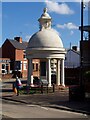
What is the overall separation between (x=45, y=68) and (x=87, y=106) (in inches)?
800

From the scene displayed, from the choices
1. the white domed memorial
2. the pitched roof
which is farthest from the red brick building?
the white domed memorial

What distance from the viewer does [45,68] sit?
4334 cm

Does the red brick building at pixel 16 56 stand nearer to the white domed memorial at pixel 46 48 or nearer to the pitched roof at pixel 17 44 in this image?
the pitched roof at pixel 17 44

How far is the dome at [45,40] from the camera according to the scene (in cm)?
4019

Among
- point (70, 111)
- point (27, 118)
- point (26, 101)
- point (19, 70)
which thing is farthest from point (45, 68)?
point (19, 70)

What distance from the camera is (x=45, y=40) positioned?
1594 inches

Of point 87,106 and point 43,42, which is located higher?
point 43,42

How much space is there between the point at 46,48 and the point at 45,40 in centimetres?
113

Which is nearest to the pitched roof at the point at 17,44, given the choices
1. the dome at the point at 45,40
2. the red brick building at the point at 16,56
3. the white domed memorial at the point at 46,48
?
the red brick building at the point at 16,56

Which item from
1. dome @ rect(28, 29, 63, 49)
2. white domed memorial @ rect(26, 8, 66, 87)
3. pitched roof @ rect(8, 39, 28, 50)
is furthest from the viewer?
pitched roof @ rect(8, 39, 28, 50)

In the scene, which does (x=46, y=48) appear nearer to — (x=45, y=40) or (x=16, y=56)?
(x=45, y=40)

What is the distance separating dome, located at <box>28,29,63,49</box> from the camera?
40.2m

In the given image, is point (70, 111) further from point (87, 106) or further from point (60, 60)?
point (60, 60)

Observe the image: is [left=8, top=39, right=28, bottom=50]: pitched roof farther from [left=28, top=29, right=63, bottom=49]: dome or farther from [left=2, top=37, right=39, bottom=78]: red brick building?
[left=28, top=29, right=63, bottom=49]: dome
